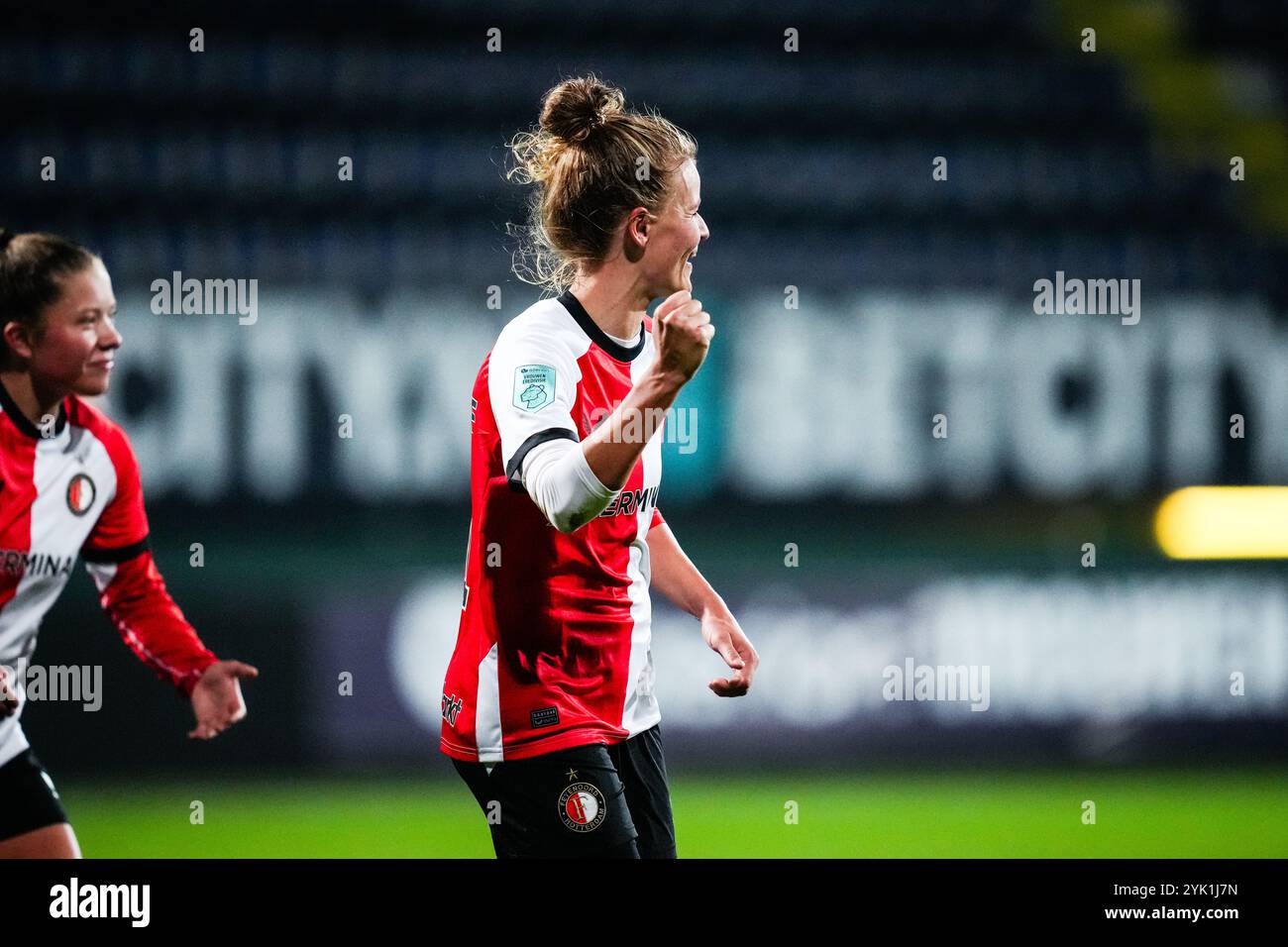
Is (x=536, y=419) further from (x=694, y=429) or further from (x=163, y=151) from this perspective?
(x=163, y=151)

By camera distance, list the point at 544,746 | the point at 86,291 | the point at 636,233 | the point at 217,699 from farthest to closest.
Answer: the point at 86,291 → the point at 217,699 → the point at 636,233 → the point at 544,746

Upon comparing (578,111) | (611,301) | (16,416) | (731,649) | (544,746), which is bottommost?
(544,746)

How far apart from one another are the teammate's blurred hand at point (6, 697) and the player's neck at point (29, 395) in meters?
0.57

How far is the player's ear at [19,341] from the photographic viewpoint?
2715mm

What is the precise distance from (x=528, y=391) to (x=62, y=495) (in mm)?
1239

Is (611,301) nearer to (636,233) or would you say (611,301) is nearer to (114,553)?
(636,233)

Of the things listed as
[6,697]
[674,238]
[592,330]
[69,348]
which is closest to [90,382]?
[69,348]

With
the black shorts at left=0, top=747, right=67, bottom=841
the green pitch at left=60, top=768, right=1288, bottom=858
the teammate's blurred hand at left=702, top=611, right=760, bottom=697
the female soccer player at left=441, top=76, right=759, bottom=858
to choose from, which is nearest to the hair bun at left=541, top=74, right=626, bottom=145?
the female soccer player at left=441, top=76, right=759, bottom=858

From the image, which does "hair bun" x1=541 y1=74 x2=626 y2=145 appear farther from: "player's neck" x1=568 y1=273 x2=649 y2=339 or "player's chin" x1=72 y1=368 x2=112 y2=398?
"player's chin" x1=72 y1=368 x2=112 y2=398

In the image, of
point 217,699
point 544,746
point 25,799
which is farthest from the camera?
point 217,699

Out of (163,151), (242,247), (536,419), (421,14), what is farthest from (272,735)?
(536,419)

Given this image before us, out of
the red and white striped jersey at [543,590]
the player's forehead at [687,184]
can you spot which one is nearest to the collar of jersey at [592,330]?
the red and white striped jersey at [543,590]

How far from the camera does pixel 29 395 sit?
272 centimetres

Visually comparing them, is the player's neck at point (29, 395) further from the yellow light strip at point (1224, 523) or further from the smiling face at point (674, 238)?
the yellow light strip at point (1224, 523)
